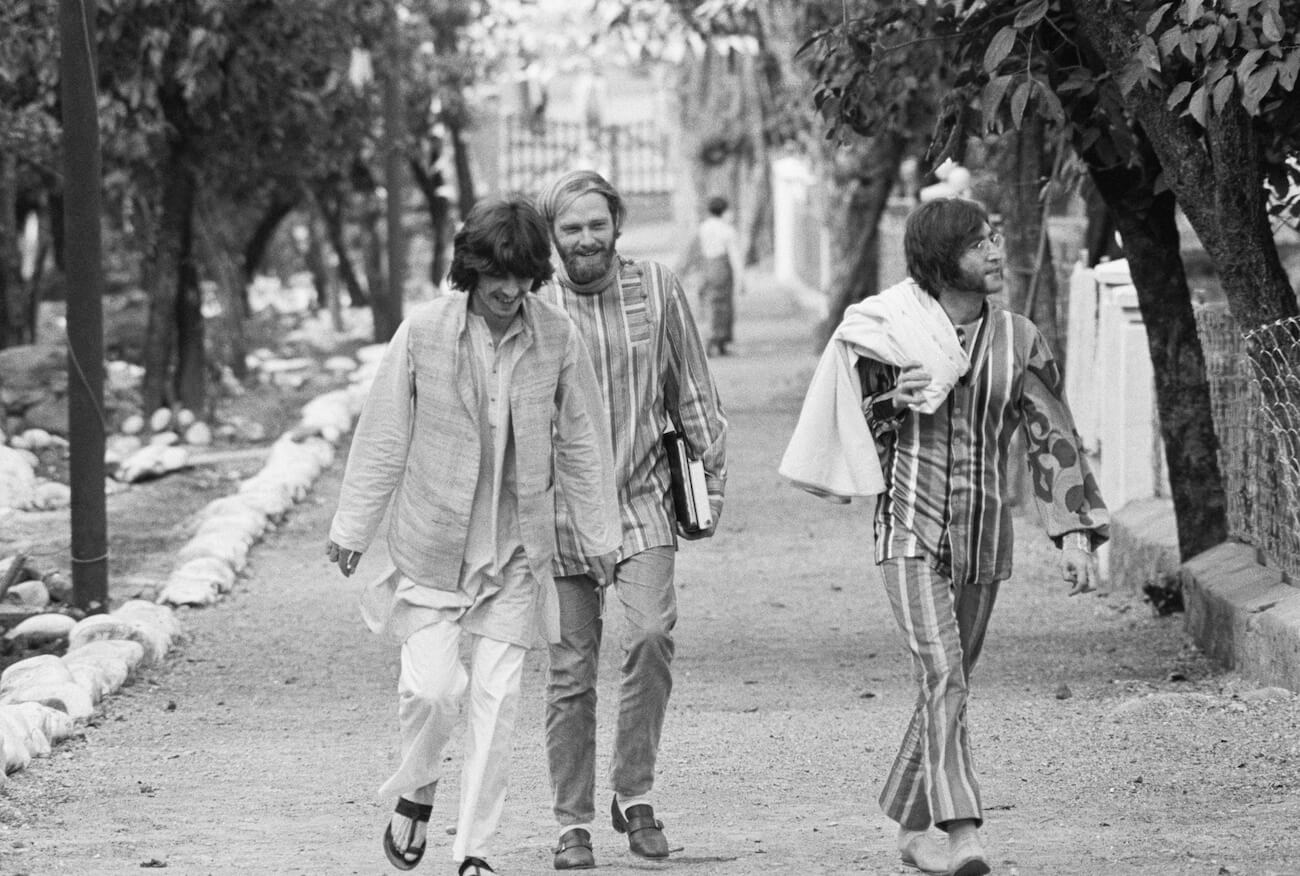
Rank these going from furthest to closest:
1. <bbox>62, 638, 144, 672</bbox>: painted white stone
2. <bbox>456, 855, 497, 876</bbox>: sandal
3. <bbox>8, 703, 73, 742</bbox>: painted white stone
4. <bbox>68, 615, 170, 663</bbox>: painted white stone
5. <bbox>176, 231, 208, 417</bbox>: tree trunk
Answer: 1. <bbox>176, 231, 208, 417</bbox>: tree trunk
2. <bbox>68, 615, 170, 663</bbox>: painted white stone
3. <bbox>62, 638, 144, 672</bbox>: painted white stone
4. <bbox>8, 703, 73, 742</bbox>: painted white stone
5. <bbox>456, 855, 497, 876</bbox>: sandal

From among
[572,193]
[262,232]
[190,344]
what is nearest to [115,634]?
[572,193]

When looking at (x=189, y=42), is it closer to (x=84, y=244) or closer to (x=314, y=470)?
(x=314, y=470)

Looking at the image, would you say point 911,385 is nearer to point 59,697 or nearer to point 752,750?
point 752,750

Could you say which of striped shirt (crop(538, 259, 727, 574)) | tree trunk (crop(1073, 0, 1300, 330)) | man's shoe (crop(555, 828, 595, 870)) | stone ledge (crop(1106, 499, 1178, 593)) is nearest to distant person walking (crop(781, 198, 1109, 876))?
striped shirt (crop(538, 259, 727, 574))

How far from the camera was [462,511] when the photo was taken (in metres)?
5.46

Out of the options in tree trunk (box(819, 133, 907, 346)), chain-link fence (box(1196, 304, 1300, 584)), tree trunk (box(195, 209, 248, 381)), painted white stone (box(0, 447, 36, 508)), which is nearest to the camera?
chain-link fence (box(1196, 304, 1300, 584))

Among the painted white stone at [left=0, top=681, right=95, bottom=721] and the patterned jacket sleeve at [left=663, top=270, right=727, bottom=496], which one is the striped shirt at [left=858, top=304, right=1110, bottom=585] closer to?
the patterned jacket sleeve at [left=663, top=270, right=727, bottom=496]

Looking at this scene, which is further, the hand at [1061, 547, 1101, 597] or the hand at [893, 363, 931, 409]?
the hand at [1061, 547, 1101, 597]

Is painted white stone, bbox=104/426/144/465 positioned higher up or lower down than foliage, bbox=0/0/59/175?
lower down

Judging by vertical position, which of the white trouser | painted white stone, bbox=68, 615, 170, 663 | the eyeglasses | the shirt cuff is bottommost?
painted white stone, bbox=68, 615, 170, 663

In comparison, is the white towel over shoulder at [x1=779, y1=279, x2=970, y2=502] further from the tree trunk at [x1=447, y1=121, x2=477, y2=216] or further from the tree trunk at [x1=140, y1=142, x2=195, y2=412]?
the tree trunk at [x1=447, y1=121, x2=477, y2=216]

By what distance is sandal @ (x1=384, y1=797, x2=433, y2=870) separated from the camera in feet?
17.9

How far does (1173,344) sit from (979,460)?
4.07m

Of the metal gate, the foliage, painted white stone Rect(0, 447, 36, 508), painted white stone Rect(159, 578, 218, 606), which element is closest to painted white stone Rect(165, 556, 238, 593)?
painted white stone Rect(159, 578, 218, 606)
